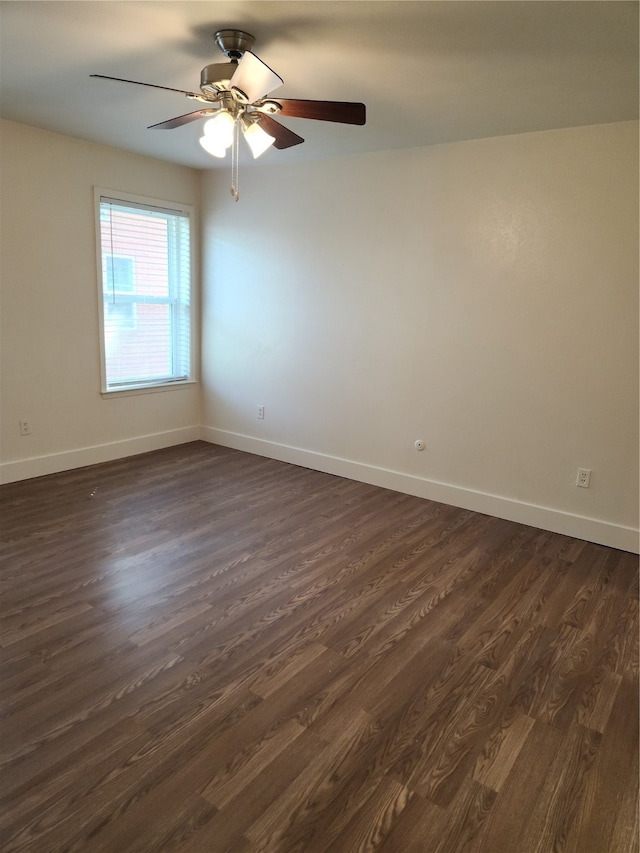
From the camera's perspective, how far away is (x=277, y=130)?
7.51 feet

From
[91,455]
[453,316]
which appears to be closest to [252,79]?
[453,316]

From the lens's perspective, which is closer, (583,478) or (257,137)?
(257,137)

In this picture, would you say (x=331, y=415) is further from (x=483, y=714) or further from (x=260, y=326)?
(x=483, y=714)

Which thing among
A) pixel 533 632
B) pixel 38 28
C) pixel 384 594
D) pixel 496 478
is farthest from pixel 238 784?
pixel 38 28

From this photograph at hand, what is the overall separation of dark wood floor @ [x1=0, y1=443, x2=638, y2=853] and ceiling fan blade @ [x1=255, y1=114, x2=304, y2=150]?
2.12 metres

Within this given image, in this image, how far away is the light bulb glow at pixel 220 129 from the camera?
7.17 ft

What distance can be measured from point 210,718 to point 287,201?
369 cm

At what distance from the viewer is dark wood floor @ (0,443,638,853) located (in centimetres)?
143

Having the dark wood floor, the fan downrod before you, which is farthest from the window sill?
the fan downrod

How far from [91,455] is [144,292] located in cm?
146

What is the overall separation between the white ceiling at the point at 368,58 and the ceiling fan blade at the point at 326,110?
25 cm

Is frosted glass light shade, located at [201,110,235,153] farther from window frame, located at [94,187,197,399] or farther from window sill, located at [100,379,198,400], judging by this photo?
window sill, located at [100,379,198,400]

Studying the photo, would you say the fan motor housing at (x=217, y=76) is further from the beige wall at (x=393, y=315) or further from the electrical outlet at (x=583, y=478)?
the electrical outlet at (x=583, y=478)

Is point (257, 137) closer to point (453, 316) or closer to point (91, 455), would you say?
point (453, 316)
